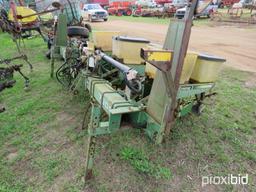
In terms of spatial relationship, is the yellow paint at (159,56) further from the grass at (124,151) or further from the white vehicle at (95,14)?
the white vehicle at (95,14)

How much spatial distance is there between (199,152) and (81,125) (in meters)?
1.46

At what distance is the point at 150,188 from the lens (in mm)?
2045

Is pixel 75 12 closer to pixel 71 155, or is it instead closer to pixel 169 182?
pixel 71 155

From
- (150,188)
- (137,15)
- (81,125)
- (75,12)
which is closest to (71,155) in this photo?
(81,125)

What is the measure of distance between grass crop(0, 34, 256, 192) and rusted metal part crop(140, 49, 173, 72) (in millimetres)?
1006

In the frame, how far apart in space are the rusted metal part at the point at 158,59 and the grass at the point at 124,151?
101 centimetres

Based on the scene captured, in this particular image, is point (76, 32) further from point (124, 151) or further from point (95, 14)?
point (95, 14)

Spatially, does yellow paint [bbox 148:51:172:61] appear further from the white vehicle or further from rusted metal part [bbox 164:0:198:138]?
the white vehicle

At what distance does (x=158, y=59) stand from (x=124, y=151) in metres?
1.11

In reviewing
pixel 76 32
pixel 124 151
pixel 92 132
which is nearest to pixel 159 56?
pixel 92 132

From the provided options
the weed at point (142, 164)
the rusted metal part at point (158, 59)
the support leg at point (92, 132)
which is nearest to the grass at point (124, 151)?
the weed at point (142, 164)

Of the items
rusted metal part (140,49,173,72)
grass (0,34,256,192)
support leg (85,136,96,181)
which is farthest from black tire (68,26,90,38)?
rusted metal part (140,49,173,72)

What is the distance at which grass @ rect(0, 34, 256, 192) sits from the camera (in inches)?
83.4

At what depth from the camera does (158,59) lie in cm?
175
